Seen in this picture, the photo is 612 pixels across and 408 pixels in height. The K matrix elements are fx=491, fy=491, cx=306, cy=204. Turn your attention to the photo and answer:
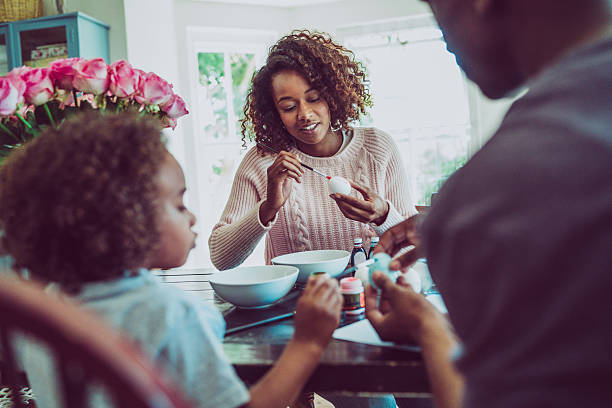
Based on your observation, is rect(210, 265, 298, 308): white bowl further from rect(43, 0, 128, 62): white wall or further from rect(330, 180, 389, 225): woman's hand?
rect(43, 0, 128, 62): white wall

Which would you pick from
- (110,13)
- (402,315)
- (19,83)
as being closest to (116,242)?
(402,315)

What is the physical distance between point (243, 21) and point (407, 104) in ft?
5.93

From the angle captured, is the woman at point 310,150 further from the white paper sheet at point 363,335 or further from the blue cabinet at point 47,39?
the blue cabinet at point 47,39

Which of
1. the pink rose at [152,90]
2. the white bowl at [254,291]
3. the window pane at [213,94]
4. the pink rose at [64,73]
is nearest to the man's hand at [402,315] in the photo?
the white bowl at [254,291]

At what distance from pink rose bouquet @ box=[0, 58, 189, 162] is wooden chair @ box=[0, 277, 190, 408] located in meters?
0.88

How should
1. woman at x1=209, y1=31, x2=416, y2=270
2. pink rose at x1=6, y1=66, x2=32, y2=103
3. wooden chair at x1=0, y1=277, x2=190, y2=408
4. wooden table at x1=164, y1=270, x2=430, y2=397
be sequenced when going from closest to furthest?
wooden chair at x1=0, y1=277, x2=190, y2=408, wooden table at x1=164, y1=270, x2=430, y2=397, pink rose at x1=6, y1=66, x2=32, y2=103, woman at x1=209, y1=31, x2=416, y2=270

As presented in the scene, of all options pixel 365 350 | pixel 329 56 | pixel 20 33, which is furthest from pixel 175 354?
pixel 20 33

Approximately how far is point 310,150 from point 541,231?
1.56 metres

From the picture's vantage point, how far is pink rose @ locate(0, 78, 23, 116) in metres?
1.10

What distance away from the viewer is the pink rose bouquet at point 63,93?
1.14 meters

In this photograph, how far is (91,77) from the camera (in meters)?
1.16

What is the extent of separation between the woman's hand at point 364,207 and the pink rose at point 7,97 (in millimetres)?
869

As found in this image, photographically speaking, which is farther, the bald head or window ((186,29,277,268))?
window ((186,29,277,268))

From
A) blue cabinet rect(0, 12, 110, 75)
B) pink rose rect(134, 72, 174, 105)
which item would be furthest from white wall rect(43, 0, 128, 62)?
pink rose rect(134, 72, 174, 105)
